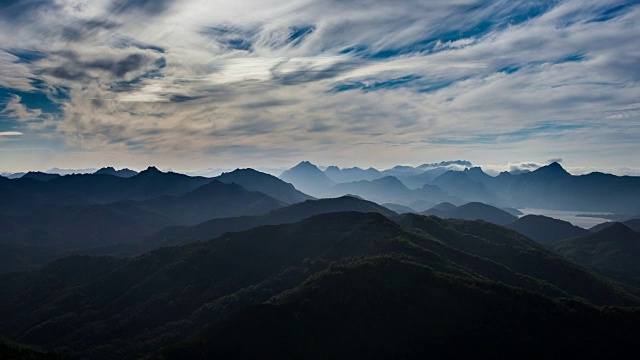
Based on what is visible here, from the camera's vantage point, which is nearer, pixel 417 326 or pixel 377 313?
pixel 417 326

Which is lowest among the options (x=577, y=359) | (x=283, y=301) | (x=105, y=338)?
(x=105, y=338)

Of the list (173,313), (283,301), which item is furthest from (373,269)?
(173,313)

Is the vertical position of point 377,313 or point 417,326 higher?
point 377,313

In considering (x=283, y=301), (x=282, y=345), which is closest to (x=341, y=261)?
(x=283, y=301)

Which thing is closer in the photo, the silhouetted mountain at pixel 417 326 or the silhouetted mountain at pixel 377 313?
the silhouetted mountain at pixel 417 326

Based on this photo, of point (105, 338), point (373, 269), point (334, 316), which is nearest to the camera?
point (334, 316)

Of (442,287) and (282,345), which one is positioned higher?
(442,287)

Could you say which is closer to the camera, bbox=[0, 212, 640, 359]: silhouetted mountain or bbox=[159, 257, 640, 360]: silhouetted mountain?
bbox=[159, 257, 640, 360]: silhouetted mountain

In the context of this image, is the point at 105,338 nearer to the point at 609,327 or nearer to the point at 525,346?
the point at 525,346

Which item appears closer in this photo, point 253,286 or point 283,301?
point 283,301

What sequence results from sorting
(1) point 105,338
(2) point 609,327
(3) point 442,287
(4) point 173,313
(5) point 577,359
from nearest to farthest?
1. (5) point 577,359
2. (2) point 609,327
3. (3) point 442,287
4. (1) point 105,338
5. (4) point 173,313
